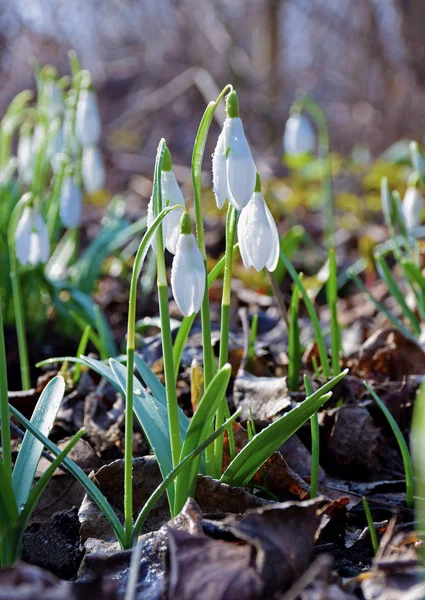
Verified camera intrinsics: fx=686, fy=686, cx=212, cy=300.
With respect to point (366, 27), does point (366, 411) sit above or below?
below

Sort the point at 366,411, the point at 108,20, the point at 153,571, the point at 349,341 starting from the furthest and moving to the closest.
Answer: the point at 108,20
the point at 349,341
the point at 366,411
the point at 153,571

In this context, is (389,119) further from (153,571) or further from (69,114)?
(153,571)

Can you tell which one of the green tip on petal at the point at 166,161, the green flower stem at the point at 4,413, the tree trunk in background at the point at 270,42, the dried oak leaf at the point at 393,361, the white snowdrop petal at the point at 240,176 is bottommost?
the dried oak leaf at the point at 393,361

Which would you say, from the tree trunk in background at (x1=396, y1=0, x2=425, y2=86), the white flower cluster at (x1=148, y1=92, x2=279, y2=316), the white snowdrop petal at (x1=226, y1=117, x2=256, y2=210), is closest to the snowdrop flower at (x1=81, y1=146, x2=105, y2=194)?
the white flower cluster at (x1=148, y1=92, x2=279, y2=316)

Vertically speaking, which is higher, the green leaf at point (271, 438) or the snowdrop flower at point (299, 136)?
the snowdrop flower at point (299, 136)

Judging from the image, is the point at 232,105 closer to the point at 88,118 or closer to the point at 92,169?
the point at 88,118

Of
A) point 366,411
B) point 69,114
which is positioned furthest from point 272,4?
point 366,411

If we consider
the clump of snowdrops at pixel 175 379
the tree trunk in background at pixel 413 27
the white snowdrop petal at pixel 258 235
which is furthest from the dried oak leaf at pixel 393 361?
the tree trunk in background at pixel 413 27

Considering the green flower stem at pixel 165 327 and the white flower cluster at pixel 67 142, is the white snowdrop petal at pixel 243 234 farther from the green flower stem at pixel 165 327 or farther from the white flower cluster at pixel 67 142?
the white flower cluster at pixel 67 142
